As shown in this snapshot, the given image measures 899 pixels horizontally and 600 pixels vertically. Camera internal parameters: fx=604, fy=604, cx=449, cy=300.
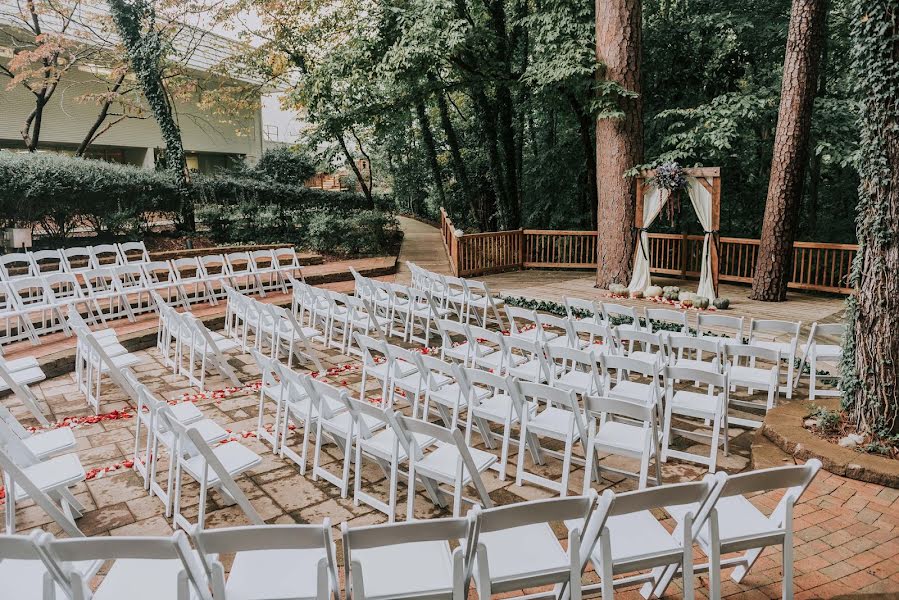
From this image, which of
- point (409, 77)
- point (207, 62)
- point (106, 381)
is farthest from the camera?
point (207, 62)

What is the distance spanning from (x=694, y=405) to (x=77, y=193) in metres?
12.1

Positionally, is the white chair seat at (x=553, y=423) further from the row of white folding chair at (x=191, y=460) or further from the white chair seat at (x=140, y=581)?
the white chair seat at (x=140, y=581)

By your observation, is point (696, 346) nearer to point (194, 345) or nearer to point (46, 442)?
point (194, 345)

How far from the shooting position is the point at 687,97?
14383mm

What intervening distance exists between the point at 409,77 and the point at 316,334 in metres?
7.55

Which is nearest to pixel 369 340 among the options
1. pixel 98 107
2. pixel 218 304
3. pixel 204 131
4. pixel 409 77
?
pixel 218 304

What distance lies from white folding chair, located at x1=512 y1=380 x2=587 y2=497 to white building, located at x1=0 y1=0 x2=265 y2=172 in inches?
597

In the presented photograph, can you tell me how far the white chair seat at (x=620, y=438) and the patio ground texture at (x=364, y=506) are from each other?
44cm

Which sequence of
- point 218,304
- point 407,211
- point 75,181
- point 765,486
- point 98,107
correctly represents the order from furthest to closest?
1. point 407,211
2. point 98,107
3. point 75,181
4. point 218,304
5. point 765,486

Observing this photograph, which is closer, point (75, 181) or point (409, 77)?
point (75, 181)

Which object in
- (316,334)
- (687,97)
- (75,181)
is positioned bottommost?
(316,334)

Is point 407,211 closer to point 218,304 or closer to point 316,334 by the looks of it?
point 218,304

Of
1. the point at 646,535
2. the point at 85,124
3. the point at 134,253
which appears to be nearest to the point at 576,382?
the point at 646,535

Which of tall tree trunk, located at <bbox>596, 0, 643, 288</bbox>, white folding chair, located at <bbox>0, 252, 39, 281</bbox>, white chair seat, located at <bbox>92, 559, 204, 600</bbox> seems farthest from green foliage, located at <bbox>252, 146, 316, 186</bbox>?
white chair seat, located at <bbox>92, 559, 204, 600</bbox>
